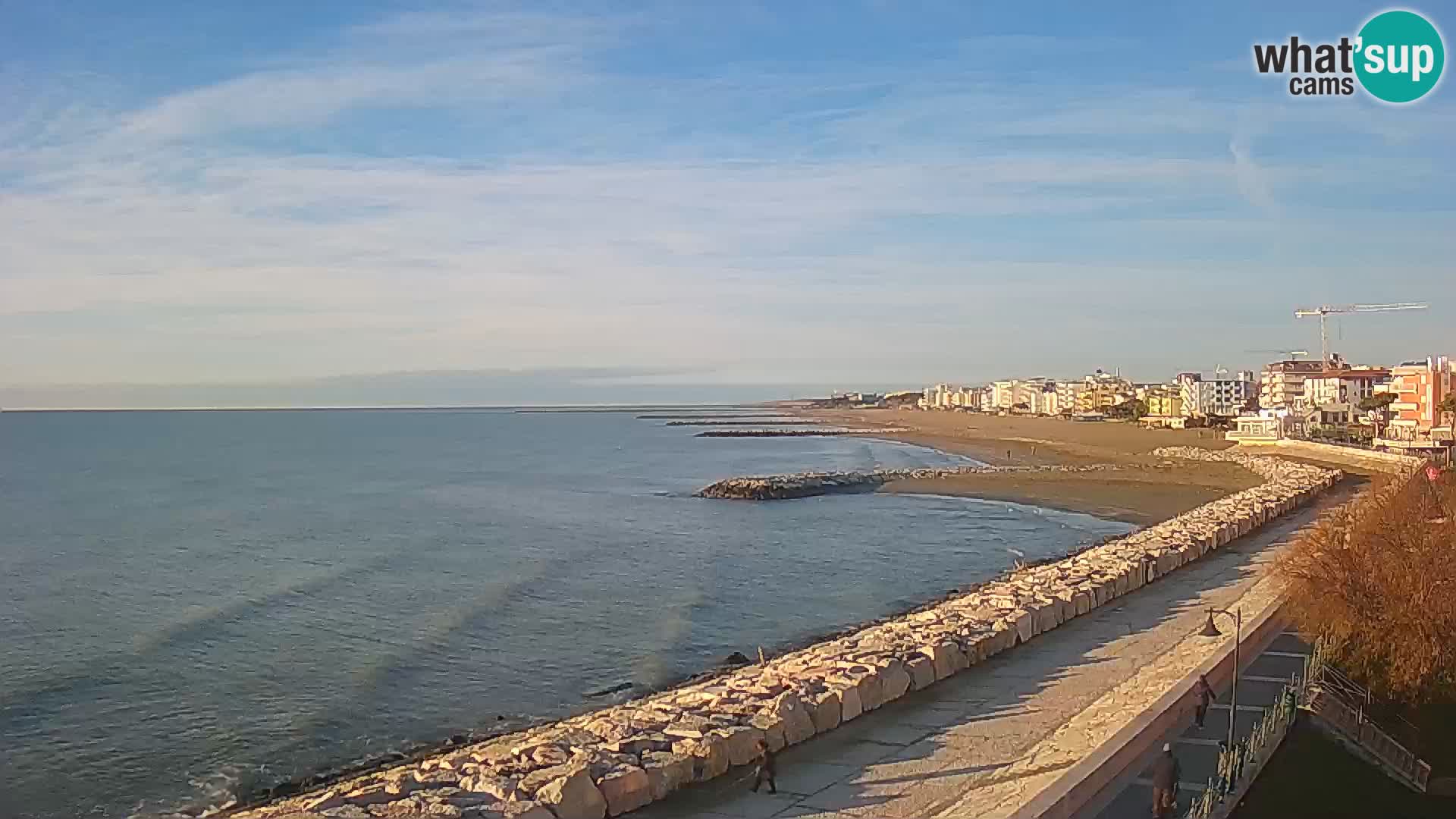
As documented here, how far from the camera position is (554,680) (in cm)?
1892

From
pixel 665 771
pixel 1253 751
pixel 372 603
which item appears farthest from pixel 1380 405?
pixel 665 771

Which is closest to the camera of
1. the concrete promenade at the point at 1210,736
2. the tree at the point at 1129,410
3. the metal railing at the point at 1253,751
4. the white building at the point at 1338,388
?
the concrete promenade at the point at 1210,736

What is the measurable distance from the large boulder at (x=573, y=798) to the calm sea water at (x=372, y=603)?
5.91 m

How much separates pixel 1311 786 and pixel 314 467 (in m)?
77.4

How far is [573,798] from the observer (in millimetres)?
10141

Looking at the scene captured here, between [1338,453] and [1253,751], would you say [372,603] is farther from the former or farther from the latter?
[1338,453]

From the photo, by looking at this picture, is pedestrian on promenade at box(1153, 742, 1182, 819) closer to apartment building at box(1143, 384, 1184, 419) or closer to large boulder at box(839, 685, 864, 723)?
large boulder at box(839, 685, 864, 723)

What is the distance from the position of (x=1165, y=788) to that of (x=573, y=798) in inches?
194

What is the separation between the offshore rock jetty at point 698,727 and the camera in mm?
10422

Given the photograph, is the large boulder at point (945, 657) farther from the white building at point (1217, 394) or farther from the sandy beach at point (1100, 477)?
the white building at point (1217, 394)

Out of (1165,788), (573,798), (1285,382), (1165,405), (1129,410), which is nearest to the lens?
(1165,788)

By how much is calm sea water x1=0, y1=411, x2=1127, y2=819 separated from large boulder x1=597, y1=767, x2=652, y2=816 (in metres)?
6.02

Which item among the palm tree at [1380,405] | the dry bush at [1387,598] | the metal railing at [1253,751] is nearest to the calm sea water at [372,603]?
the metal railing at [1253,751]

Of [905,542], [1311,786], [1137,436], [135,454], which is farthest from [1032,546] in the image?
[135,454]
